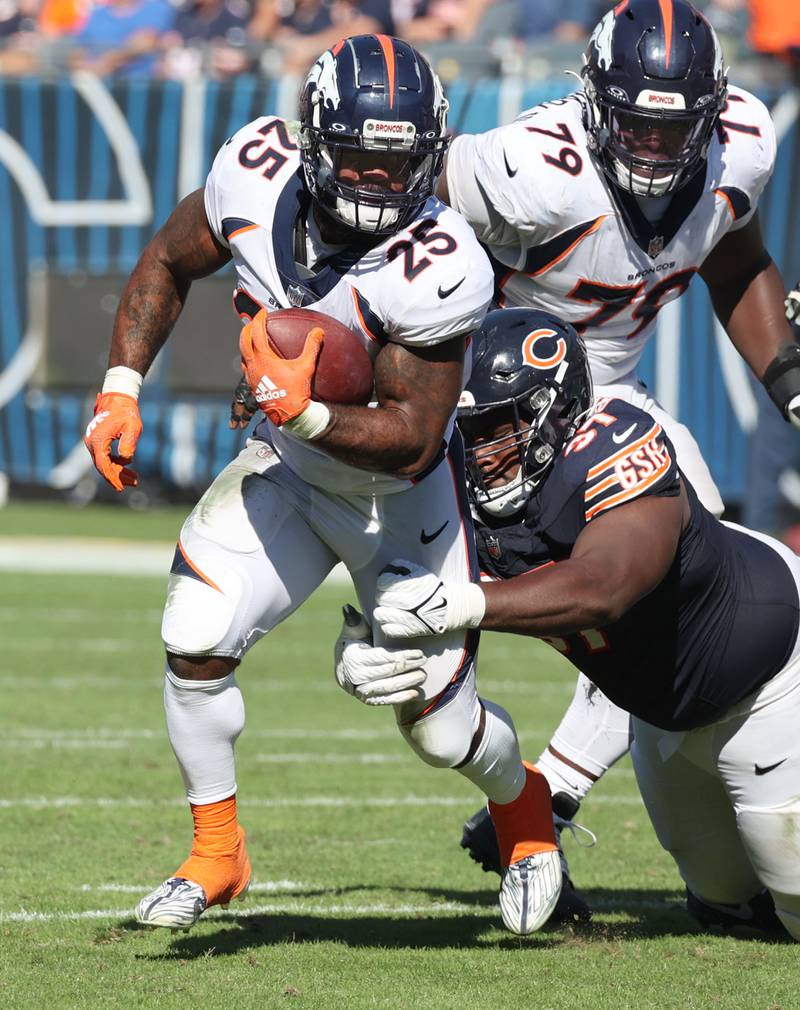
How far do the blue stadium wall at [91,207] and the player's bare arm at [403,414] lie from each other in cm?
980

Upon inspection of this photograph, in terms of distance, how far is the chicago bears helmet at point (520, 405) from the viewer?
3.73 metres

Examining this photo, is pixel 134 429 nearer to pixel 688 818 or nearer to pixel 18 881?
pixel 18 881

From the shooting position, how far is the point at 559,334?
3.88m

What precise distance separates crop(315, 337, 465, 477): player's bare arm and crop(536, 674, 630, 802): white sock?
116cm

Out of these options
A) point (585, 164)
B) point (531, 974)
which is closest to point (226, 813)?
point (531, 974)

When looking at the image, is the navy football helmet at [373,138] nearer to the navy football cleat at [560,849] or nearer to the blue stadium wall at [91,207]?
the navy football cleat at [560,849]

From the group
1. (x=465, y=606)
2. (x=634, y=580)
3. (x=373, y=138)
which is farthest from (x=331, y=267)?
(x=634, y=580)

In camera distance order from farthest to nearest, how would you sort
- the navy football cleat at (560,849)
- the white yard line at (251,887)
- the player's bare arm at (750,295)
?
the player's bare arm at (750,295), the white yard line at (251,887), the navy football cleat at (560,849)

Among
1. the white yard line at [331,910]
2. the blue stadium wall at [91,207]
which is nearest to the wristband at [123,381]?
the white yard line at [331,910]

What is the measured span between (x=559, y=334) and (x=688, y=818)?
4.14 feet

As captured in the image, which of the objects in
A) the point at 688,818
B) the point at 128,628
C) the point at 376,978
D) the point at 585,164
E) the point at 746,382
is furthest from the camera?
the point at 746,382

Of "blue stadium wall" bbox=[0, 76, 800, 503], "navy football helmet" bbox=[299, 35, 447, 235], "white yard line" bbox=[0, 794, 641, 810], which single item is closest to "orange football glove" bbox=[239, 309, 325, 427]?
"navy football helmet" bbox=[299, 35, 447, 235]

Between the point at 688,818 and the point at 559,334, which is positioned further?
the point at 688,818

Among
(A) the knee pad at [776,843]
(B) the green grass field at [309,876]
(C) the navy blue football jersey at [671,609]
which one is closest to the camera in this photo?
(B) the green grass field at [309,876]
